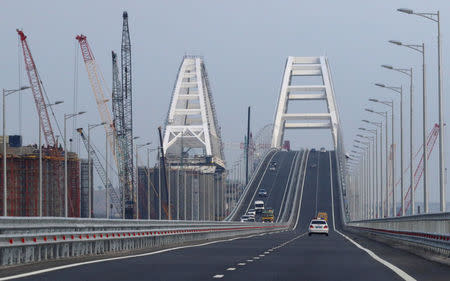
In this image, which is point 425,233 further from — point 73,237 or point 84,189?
point 84,189

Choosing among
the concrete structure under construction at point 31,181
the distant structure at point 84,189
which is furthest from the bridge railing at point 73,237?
the distant structure at point 84,189

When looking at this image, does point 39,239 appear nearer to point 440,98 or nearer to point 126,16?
point 440,98

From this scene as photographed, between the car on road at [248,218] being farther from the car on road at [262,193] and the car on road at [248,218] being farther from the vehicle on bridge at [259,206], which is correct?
the car on road at [262,193]

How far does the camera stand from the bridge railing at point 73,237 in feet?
78.6

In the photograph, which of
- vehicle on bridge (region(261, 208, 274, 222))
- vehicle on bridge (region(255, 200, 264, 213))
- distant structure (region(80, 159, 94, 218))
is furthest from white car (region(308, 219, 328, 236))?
distant structure (region(80, 159, 94, 218))

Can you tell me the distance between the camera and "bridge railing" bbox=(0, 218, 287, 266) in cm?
2395

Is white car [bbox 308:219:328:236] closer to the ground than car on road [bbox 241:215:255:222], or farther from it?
farther from it

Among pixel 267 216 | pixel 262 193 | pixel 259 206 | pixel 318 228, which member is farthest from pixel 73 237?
pixel 262 193

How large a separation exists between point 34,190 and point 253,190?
220 feet

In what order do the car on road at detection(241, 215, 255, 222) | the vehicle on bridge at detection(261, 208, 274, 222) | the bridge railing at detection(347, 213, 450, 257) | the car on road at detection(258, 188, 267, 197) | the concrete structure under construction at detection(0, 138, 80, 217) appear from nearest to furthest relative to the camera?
the bridge railing at detection(347, 213, 450, 257), the concrete structure under construction at detection(0, 138, 80, 217), the vehicle on bridge at detection(261, 208, 274, 222), the car on road at detection(241, 215, 255, 222), the car on road at detection(258, 188, 267, 197)

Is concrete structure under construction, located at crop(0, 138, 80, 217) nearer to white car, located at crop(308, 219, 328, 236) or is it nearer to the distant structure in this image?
the distant structure

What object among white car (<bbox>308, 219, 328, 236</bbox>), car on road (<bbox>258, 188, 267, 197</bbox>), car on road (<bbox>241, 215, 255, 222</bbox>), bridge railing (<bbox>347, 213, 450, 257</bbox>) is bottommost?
car on road (<bbox>241, 215, 255, 222</bbox>)

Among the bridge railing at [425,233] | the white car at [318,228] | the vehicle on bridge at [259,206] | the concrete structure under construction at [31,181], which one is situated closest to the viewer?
the bridge railing at [425,233]

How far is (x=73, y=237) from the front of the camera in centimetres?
2891
